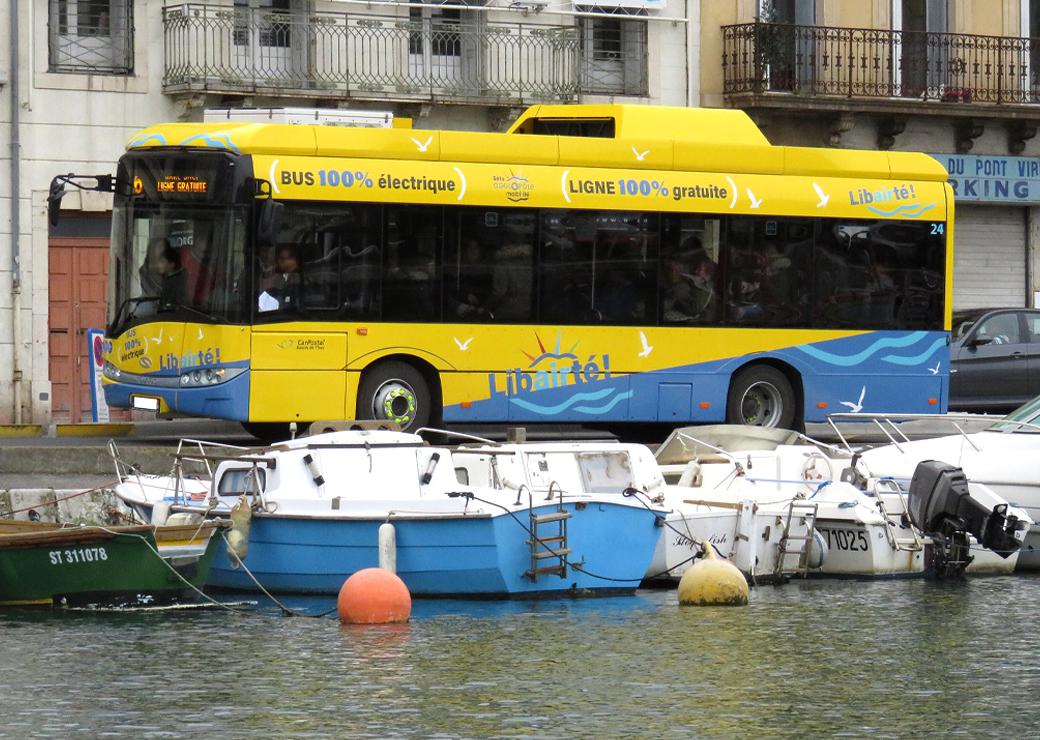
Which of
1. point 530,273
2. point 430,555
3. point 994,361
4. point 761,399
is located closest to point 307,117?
point 530,273

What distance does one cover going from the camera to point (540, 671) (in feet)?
50.4

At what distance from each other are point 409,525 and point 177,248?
6440 millimetres

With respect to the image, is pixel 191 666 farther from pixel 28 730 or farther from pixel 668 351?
pixel 668 351

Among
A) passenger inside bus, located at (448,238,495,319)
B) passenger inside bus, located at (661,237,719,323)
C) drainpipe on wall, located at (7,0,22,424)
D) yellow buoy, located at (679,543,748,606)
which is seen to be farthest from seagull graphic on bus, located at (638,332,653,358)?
drainpipe on wall, located at (7,0,22,424)

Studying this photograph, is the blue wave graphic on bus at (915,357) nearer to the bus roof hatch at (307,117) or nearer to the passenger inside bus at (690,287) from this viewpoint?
the passenger inside bus at (690,287)

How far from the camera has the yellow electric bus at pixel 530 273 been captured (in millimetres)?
24109

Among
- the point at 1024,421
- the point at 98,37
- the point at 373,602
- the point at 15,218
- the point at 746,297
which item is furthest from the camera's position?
the point at 98,37

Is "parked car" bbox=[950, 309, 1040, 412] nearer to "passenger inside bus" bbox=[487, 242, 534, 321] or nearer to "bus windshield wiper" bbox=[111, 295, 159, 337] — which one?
"passenger inside bus" bbox=[487, 242, 534, 321]

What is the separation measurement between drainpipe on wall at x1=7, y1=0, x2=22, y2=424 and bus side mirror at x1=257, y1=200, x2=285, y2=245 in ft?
28.1

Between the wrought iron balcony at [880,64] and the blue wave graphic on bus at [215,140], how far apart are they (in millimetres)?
13231

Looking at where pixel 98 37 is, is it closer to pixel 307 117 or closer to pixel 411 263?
pixel 307 117

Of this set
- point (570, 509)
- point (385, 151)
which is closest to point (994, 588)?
point (570, 509)

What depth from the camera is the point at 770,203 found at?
2698 centimetres

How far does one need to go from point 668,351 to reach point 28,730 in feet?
46.4
